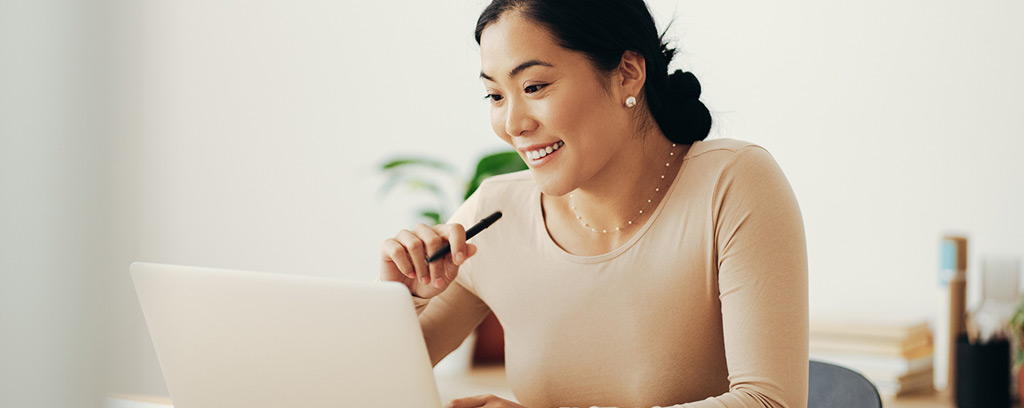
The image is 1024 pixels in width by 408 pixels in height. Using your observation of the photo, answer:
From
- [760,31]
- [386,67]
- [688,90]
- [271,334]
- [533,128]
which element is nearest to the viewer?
[271,334]

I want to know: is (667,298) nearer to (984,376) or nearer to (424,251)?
(424,251)

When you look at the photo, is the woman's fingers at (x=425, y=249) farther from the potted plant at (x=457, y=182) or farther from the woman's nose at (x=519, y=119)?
the potted plant at (x=457, y=182)

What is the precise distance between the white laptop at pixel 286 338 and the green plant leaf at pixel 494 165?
115cm

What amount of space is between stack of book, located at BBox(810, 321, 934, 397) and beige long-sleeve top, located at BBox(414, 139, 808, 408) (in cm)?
71

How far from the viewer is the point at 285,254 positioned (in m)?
2.48

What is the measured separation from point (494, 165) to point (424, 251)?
934mm

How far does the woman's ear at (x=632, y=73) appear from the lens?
1.12 meters

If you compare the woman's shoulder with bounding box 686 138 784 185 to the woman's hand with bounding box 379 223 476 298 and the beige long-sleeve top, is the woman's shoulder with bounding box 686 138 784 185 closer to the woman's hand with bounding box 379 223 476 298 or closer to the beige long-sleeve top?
the beige long-sleeve top

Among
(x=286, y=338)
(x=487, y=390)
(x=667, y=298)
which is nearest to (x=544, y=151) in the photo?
(x=667, y=298)

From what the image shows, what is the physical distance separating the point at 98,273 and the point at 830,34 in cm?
192

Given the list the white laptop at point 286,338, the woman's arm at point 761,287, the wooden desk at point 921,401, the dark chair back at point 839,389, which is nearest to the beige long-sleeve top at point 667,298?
the woman's arm at point 761,287

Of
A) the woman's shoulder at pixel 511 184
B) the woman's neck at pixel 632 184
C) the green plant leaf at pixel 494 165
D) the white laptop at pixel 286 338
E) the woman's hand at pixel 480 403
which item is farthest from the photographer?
the green plant leaf at pixel 494 165

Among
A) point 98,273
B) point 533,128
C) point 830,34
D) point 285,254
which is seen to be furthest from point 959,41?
point 98,273

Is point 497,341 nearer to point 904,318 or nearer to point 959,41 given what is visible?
point 904,318
